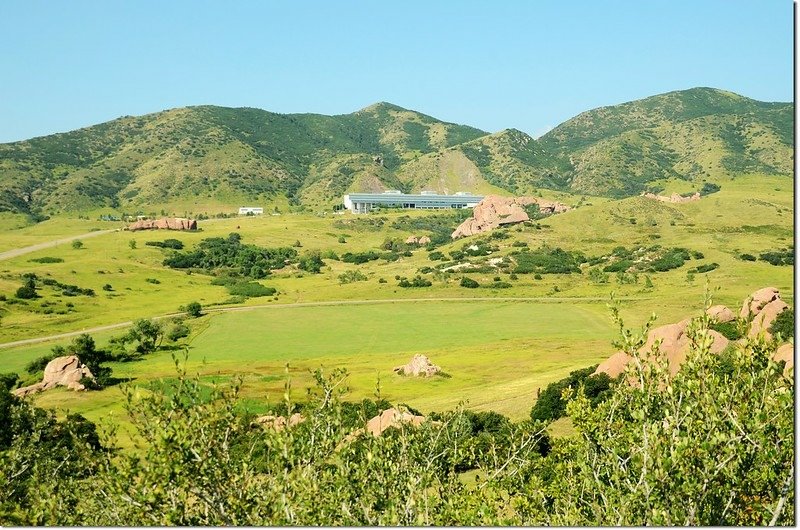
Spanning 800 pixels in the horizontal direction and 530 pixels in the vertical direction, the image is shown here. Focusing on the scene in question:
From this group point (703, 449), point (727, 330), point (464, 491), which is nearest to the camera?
point (703, 449)

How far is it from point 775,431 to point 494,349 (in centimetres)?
7133

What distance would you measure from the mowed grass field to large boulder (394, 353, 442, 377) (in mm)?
1610

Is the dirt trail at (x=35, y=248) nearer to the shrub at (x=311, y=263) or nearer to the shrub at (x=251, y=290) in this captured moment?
the shrub at (x=251, y=290)

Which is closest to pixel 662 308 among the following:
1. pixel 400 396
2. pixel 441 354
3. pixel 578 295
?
pixel 578 295

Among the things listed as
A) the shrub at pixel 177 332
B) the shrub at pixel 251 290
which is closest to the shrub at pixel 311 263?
the shrub at pixel 251 290

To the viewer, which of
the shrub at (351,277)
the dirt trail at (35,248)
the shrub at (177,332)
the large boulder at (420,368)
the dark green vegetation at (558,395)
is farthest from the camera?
the dirt trail at (35,248)

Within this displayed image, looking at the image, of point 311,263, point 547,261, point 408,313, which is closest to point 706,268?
point 547,261

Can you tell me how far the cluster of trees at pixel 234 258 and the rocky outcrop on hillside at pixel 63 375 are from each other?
Answer: 297 ft

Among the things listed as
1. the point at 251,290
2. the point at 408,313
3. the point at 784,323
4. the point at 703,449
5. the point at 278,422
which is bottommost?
the point at 408,313

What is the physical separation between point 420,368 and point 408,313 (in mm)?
41983

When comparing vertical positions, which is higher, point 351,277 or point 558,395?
point 558,395

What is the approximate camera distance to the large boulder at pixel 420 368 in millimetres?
73750

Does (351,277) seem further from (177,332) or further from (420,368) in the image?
(420,368)

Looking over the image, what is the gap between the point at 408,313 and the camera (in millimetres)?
115938
